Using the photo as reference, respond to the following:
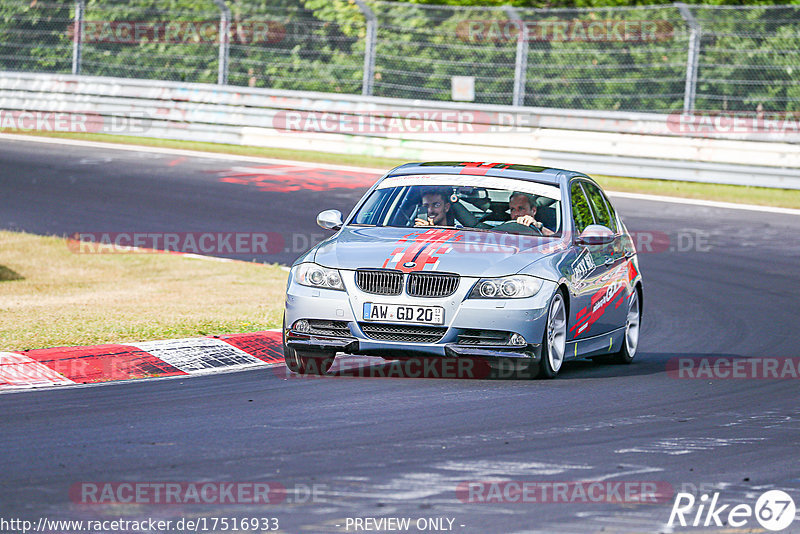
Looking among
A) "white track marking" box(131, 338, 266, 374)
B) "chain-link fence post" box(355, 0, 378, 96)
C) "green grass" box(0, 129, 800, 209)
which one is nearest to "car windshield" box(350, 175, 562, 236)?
"white track marking" box(131, 338, 266, 374)

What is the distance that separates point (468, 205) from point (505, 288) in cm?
138

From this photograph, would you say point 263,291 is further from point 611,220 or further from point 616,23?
point 616,23

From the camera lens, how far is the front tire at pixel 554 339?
358 inches

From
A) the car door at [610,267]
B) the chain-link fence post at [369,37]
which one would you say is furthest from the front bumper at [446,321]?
the chain-link fence post at [369,37]

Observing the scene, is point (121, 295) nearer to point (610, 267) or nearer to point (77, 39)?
point (610, 267)

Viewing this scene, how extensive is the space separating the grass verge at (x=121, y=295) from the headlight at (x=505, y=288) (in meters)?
2.79

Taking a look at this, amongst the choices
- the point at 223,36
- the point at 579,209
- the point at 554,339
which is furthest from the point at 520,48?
the point at 554,339

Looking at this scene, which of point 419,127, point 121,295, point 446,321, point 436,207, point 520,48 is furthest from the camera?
point 419,127

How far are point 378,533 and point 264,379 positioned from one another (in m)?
4.05

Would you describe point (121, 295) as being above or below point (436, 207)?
below

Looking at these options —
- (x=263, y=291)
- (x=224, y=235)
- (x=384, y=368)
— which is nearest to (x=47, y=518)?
(x=384, y=368)

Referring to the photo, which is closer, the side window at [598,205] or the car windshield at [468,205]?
the car windshield at [468,205]

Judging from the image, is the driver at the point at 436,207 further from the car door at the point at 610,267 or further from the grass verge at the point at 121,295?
the grass verge at the point at 121,295

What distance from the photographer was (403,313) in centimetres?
888
